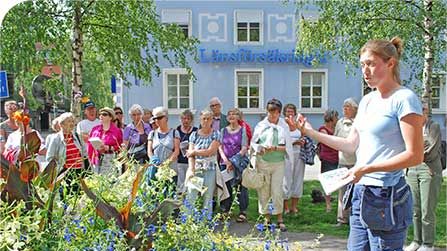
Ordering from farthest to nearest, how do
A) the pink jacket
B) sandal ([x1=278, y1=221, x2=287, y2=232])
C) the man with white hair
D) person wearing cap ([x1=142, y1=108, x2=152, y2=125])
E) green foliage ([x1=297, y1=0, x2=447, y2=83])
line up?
green foliage ([x1=297, y1=0, x2=447, y2=83]), person wearing cap ([x1=142, y1=108, x2=152, y2=125]), the man with white hair, the pink jacket, sandal ([x1=278, y1=221, x2=287, y2=232])

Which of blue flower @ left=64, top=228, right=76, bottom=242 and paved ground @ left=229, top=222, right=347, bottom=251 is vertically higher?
blue flower @ left=64, top=228, right=76, bottom=242

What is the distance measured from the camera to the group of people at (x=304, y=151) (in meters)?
2.45

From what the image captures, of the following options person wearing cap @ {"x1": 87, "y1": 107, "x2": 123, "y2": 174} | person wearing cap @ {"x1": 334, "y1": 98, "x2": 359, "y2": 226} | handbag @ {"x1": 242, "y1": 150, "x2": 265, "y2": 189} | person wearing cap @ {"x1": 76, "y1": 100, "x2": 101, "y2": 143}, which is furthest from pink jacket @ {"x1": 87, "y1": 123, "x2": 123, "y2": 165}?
person wearing cap @ {"x1": 334, "y1": 98, "x2": 359, "y2": 226}

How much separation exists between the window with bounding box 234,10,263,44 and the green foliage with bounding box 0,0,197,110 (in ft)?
28.4

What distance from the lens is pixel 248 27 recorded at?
18.5 meters

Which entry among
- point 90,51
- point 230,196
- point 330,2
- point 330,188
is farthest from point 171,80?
point 330,188

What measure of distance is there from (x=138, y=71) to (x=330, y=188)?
682 cm

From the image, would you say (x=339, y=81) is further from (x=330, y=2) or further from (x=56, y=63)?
(x=56, y=63)

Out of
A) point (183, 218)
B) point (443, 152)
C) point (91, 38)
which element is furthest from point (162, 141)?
point (183, 218)

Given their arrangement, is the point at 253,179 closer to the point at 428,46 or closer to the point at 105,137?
the point at 105,137

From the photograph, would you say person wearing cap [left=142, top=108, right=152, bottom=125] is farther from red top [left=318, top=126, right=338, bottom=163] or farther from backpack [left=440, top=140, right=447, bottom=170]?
backpack [left=440, top=140, right=447, bottom=170]

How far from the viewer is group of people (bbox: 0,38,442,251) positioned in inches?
96.6

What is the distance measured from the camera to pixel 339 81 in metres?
18.2

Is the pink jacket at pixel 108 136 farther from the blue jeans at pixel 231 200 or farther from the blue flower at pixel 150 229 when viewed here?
the blue flower at pixel 150 229
